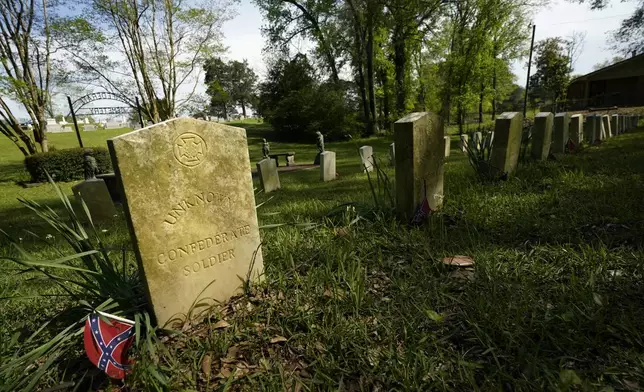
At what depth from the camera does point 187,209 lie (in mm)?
2025

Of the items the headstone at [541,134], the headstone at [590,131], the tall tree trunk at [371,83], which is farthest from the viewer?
the tall tree trunk at [371,83]

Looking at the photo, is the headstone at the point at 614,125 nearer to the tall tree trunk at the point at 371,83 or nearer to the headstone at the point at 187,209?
the headstone at the point at 187,209

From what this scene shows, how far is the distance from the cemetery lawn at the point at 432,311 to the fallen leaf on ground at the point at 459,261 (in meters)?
0.05

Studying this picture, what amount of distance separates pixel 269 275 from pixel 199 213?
793mm

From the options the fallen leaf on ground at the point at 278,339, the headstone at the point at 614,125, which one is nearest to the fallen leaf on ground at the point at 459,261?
the fallen leaf on ground at the point at 278,339

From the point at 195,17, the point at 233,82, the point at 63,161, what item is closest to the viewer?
the point at 63,161

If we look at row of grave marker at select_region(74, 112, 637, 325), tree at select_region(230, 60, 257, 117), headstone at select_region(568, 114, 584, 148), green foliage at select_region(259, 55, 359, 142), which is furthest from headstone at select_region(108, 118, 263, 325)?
tree at select_region(230, 60, 257, 117)

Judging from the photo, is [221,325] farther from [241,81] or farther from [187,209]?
[241,81]

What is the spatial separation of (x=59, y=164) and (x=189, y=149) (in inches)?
576

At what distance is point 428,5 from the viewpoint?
19.3 m

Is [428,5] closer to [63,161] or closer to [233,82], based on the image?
[63,161]

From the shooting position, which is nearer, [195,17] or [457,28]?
[195,17]

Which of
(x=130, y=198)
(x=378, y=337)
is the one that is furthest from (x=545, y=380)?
(x=130, y=198)

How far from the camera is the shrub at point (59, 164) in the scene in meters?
12.3
